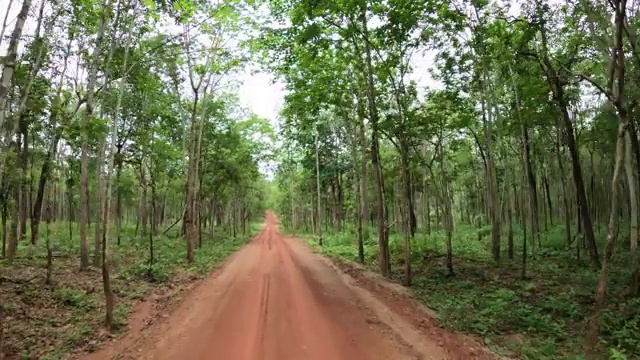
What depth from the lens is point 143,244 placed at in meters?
24.4

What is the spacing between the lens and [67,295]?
37.0 feet

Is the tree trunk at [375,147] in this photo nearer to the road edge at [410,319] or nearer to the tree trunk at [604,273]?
the road edge at [410,319]

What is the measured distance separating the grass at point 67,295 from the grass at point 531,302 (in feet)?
27.0

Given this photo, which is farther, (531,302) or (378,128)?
(378,128)

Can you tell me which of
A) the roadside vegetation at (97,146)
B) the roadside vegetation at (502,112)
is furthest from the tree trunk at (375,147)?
the roadside vegetation at (97,146)

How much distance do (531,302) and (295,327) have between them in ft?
21.9

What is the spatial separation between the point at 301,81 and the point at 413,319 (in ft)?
36.0

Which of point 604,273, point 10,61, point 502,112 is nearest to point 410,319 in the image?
point 604,273

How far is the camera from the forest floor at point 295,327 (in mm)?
8219

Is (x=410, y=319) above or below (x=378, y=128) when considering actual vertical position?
below

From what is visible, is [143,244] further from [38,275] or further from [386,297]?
[386,297]

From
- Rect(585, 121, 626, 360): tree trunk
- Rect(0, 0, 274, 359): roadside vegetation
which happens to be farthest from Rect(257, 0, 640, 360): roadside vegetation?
Rect(0, 0, 274, 359): roadside vegetation

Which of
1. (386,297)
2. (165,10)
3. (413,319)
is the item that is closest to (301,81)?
(165,10)

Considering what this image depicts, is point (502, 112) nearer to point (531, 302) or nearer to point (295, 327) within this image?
point (531, 302)
